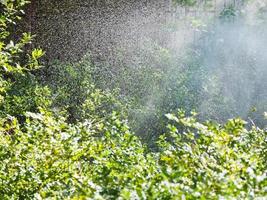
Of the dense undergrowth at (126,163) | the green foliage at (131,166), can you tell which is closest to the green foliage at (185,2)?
the dense undergrowth at (126,163)

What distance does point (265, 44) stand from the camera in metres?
10.3

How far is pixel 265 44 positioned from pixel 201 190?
912cm

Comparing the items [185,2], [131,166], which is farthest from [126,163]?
[185,2]

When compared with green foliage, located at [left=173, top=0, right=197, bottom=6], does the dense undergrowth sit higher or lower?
higher

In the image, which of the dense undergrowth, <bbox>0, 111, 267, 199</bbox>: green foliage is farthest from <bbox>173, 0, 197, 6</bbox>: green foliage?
<bbox>0, 111, 267, 199</bbox>: green foliage

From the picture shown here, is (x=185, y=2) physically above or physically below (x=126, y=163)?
below

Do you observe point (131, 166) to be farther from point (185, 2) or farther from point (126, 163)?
point (185, 2)

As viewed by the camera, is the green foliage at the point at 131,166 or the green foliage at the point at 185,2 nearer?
the green foliage at the point at 131,166

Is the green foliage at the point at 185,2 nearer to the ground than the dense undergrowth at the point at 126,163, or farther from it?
nearer to the ground

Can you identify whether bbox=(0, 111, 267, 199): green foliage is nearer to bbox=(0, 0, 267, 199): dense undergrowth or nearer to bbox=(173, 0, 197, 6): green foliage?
bbox=(0, 0, 267, 199): dense undergrowth

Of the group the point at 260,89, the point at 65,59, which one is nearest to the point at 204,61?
the point at 260,89

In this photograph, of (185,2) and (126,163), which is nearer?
(126,163)

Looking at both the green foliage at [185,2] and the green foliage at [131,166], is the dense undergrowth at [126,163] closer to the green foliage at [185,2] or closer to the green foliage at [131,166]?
the green foliage at [131,166]

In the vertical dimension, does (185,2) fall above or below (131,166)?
below
